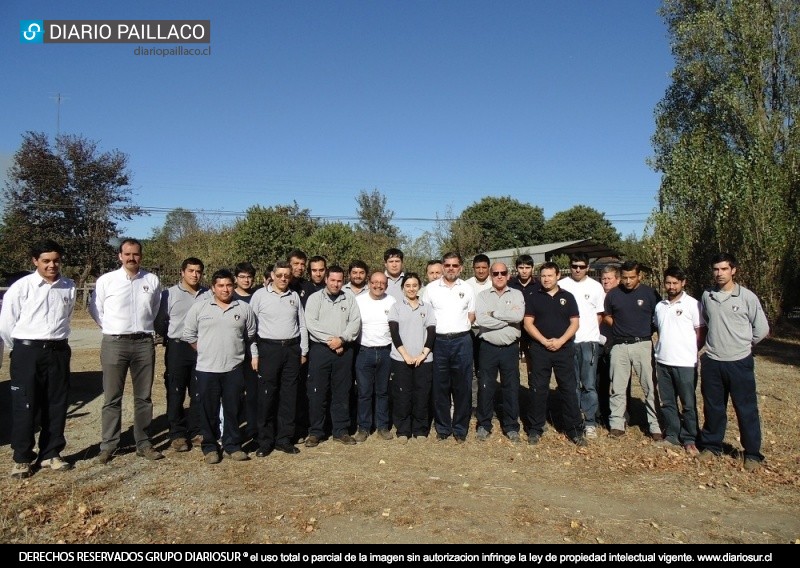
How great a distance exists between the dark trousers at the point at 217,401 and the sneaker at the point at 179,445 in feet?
1.49

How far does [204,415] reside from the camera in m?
5.34

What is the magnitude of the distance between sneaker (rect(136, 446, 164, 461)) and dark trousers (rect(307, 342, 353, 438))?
1.56 meters

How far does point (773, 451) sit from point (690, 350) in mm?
1520

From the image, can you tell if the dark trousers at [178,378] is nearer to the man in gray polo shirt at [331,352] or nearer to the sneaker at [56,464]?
the sneaker at [56,464]

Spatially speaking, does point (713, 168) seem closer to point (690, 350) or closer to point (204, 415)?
point (690, 350)

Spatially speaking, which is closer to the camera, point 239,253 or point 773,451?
point 773,451

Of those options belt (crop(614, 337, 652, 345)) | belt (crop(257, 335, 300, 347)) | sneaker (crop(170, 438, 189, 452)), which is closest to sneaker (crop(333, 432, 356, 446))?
belt (crop(257, 335, 300, 347))

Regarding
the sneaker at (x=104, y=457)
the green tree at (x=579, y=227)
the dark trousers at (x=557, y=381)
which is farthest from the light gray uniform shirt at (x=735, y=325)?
the green tree at (x=579, y=227)

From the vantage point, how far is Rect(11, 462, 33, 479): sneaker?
488 centimetres

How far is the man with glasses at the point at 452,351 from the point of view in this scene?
6.14 meters

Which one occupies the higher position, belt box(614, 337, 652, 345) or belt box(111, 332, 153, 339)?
belt box(111, 332, 153, 339)

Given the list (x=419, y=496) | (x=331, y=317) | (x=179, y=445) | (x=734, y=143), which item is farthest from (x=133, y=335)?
(x=734, y=143)

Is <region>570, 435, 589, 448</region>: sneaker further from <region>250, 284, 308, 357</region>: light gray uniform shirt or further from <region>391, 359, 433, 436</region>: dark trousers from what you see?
<region>250, 284, 308, 357</region>: light gray uniform shirt

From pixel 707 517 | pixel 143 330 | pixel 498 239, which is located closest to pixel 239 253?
pixel 143 330
